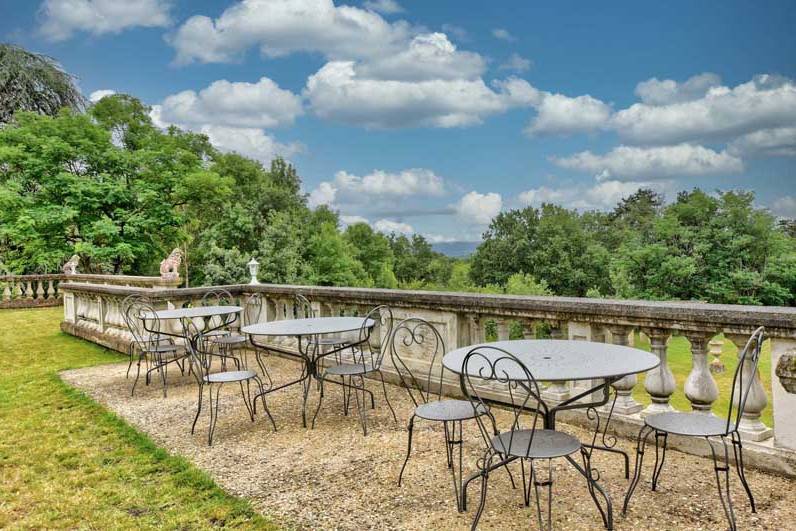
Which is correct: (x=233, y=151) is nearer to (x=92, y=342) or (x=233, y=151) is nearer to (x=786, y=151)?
(x=92, y=342)

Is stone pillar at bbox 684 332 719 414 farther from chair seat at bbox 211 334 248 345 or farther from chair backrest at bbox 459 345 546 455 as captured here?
chair seat at bbox 211 334 248 345

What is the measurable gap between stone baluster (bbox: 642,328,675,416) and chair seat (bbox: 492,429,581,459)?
1315mm

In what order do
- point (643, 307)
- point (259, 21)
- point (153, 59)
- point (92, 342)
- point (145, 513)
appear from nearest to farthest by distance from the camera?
point (145, 513)
point (643, 307)
point (92, 342)
point (259, 21)
point (153, 59)

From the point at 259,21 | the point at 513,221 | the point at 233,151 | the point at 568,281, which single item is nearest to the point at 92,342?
the point at 259,21

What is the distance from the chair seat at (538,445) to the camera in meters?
2.52

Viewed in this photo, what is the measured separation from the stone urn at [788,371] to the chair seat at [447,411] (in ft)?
5.24

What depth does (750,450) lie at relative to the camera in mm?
3336

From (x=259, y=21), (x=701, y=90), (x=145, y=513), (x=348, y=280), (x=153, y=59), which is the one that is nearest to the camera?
(x=145, y=513)

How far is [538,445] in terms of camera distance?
2639 millimetres

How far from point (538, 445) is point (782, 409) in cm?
172

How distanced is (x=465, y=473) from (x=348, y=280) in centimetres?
2740

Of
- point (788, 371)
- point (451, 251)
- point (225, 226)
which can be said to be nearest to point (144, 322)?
point (788, 371)

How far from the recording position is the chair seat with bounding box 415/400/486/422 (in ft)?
10.3

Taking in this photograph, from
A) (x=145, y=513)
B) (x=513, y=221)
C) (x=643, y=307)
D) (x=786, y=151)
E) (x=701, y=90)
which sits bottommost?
(x=145, y=513)
